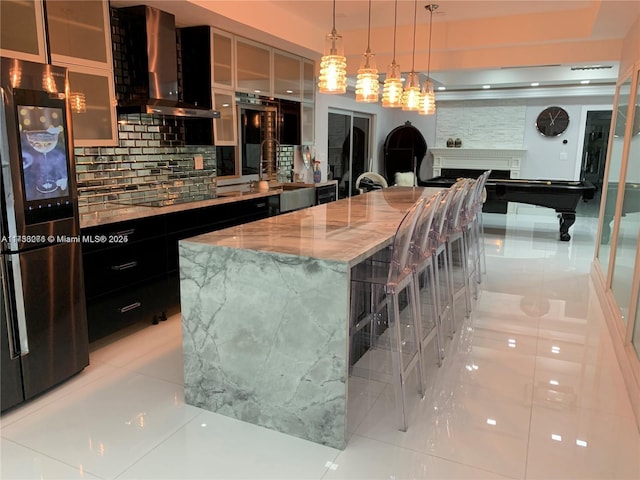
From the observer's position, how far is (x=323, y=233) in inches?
105

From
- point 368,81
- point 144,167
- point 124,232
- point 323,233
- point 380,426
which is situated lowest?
point 380,426

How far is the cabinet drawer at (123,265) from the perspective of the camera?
3.06 m

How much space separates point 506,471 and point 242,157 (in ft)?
13.6

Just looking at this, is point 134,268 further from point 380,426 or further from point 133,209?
point 380,426

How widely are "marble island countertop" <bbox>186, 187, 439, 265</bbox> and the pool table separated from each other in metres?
3.88

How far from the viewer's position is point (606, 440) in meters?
2.28

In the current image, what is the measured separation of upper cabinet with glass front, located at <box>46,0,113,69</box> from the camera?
119 inches

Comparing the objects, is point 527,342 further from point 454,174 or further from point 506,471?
point 454,174

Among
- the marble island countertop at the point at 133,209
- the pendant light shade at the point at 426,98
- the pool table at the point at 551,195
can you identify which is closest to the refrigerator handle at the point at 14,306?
the marble island countertop at the point at 133,209

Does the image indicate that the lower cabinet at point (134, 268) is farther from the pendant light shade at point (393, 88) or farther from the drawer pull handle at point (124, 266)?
the pendant light shade at point (393, 88)

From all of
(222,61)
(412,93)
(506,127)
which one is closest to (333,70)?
(412,93)

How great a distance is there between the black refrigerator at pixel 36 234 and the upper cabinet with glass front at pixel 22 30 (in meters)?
0.40

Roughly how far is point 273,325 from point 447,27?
180 inches

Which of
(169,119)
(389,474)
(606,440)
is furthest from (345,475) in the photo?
(169,119)
